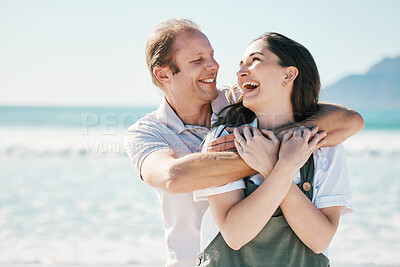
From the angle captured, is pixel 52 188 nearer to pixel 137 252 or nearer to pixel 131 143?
pixel 137 252

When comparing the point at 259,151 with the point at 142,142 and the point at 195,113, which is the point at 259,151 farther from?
the point at 195,113

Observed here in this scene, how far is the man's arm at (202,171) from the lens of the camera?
164 centimetres

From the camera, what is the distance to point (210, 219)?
1.76 metres

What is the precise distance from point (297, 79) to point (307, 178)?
44 cm

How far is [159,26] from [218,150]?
1.11 meters

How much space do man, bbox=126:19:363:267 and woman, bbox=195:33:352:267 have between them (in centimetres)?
10

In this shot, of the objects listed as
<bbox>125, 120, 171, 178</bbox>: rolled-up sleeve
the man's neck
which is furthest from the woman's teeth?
the man's neck

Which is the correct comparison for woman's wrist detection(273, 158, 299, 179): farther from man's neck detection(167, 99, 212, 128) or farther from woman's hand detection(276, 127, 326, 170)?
man's neck detection(167, 99, 212, 128)

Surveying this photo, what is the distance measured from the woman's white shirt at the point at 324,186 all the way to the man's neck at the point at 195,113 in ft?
2.70

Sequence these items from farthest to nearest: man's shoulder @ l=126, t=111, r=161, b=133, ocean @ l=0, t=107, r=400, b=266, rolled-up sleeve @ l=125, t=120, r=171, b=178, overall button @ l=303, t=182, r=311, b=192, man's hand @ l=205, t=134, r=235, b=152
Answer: ocean @ l=0, t=107, r=400, b=266 < man's shoulder @ l=126, t=111, r=161, b=133 < rolled-up sleeve @ l=125, t=120, r=171, b=178 < man's hand @ l=205, t=134, r=235, b=152 < overall button @ l=303, t=182, r=311, b=192

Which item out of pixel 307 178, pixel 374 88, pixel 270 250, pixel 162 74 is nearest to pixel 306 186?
pixel 307 178

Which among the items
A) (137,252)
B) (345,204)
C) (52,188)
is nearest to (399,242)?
(137,252)

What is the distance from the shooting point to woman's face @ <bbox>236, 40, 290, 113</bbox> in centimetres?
180

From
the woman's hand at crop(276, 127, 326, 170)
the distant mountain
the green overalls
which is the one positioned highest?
the woman's hand at crop(276, 127, 326, 170)
